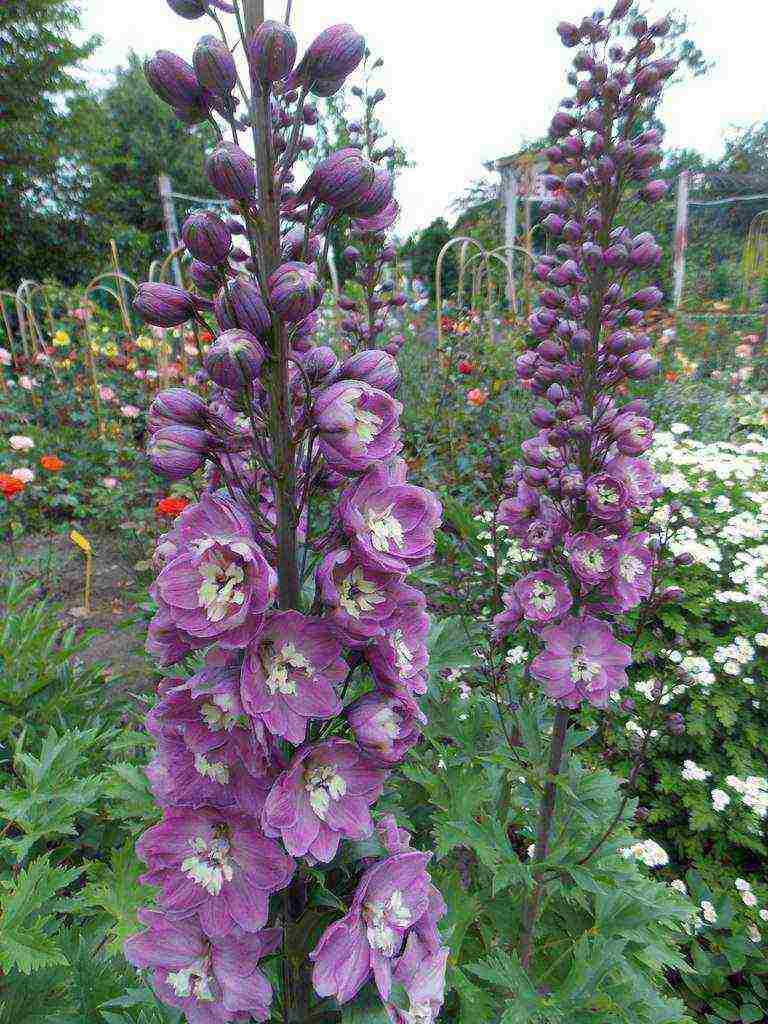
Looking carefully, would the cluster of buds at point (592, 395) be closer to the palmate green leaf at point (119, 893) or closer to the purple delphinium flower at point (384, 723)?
the purple delphinium flower at point (384, 723)

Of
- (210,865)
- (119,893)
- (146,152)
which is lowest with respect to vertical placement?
(119,893)

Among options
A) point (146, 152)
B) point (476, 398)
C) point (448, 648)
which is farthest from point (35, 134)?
point (448, 648)

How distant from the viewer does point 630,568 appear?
6.40 feet

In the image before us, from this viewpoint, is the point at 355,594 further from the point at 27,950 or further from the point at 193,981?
the point at 27,950

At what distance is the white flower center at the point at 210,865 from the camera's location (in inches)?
38.1

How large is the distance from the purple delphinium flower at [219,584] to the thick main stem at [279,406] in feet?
0.31

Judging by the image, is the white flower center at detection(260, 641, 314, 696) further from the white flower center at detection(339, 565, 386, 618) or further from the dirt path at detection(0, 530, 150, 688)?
the dirt path at detection(0, 530, 150, 688)

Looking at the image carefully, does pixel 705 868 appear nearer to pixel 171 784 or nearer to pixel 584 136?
pixel 171 784

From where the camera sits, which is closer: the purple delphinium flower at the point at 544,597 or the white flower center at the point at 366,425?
the white flower center at the point at 366,425

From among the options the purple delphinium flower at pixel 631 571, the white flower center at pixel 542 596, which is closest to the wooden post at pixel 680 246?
the purple delphinium flower at pixel 631 571

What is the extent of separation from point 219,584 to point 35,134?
685 inches

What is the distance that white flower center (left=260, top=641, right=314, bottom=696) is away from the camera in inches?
37.2

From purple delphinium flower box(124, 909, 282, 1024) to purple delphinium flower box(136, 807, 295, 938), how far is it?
0.06 m

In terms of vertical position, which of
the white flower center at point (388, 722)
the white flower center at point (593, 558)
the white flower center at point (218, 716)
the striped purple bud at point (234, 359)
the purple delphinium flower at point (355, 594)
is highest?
the striped purple bud at point (234, 359)
